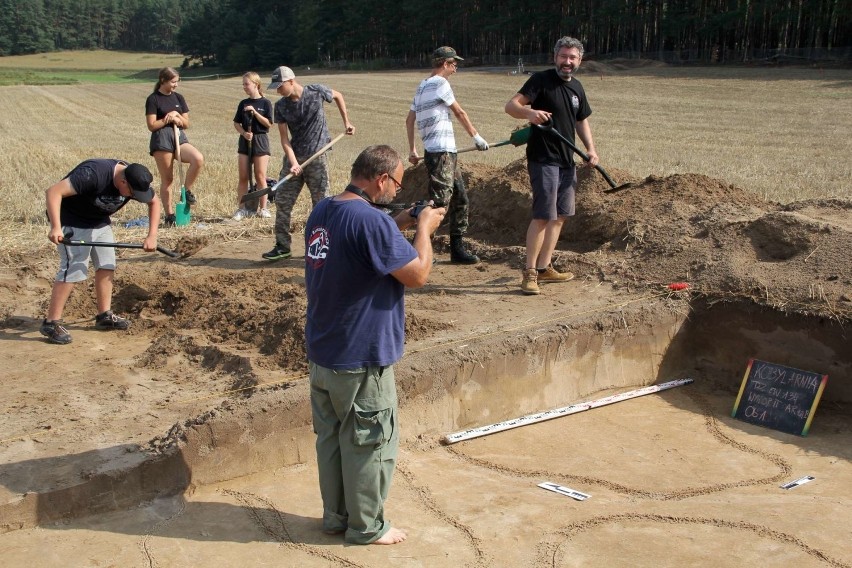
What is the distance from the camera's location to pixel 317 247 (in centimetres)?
393

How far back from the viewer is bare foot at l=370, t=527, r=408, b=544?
13.8 ft

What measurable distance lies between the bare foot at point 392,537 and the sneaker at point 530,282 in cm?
336

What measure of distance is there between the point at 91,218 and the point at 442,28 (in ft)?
183

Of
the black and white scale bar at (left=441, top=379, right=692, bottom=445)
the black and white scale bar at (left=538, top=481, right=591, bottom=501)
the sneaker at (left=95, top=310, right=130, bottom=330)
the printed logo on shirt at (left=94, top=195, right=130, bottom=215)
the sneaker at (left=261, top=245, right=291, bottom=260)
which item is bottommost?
the black and white scale bar at (left=538, top=481, right=591, bottom=501)

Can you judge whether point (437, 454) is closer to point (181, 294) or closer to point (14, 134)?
point (181, 294)

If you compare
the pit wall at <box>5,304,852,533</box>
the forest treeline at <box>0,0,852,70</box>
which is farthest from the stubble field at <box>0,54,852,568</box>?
the forest treeline at <box>0,0,852,70</box>

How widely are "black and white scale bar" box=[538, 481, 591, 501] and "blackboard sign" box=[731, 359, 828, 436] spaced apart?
6.40ft

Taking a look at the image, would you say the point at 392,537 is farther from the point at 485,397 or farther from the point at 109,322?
the point at 109,322

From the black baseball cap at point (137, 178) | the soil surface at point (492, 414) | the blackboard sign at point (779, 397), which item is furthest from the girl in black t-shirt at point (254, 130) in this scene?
the blackboard sign at point (779, 397)

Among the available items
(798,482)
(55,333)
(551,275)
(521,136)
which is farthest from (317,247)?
(521,136)

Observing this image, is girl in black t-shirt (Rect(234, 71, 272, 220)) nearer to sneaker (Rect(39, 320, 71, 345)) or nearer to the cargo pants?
sneaker (Rect(39, 320, 71, 345))

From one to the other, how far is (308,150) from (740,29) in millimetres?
39213

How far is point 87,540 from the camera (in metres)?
4.26

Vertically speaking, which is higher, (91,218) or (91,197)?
(91,197)
